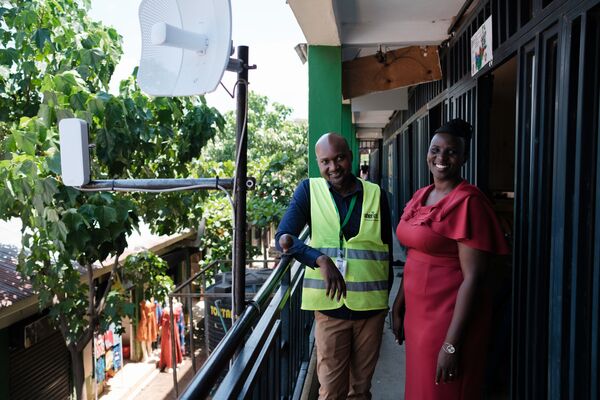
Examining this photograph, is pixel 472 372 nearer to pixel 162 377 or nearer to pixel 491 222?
pixel 491 222

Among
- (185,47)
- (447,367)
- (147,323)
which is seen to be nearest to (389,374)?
(447,367)

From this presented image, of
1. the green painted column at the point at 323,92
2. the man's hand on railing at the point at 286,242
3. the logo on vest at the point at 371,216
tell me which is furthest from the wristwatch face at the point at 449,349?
the green painted column at the point at 323,92

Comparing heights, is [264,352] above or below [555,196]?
below

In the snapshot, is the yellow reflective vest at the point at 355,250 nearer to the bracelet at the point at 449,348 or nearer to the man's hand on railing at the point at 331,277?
the man's hand on railing at the point at 331,277

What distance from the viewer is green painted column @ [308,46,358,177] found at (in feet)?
16.8

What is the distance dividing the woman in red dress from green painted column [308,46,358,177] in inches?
115

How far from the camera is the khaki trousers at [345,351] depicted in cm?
243

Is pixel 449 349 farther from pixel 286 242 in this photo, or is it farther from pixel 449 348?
pixel 286 242

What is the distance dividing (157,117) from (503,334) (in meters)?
4.93

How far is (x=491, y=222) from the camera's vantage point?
203 cm

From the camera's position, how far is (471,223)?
1985 mm

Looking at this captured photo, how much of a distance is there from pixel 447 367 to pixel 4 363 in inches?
289

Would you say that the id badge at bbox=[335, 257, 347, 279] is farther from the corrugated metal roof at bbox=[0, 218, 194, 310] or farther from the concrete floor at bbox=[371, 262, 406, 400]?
the corrugated metal roof at bbox=[0, 218, 194, 310]

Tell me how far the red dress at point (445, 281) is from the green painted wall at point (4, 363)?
699 cm
